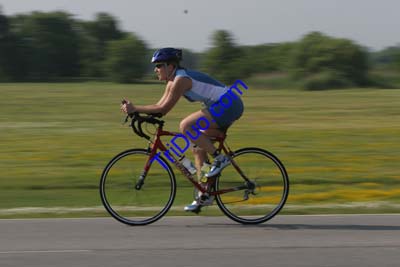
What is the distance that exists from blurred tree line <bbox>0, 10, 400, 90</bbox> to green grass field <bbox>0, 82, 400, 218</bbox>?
121 ft

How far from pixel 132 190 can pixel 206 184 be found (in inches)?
32.2

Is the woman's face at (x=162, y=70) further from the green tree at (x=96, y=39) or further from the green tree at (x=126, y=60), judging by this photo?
the green tree at (x=96, y=39)

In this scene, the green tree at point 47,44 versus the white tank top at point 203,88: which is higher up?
the white tank top at point 203,88

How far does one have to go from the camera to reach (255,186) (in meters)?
8.76

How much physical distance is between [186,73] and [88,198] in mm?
3433

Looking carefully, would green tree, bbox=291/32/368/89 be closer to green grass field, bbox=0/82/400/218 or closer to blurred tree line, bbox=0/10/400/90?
blurred tree line, bbox=0/10/400/90

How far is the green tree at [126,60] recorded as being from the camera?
269 ft

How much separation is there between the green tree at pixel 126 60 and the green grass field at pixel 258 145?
4927 cm

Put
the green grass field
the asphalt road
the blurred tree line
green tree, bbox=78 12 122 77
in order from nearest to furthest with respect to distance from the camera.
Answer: the asphalt road
the green grass field
the blurred tree line
green tree, bbox=78 12 122 77

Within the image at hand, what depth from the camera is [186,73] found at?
8.30m

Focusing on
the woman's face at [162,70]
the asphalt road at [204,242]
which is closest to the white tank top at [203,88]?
the woman's face at [162,70]

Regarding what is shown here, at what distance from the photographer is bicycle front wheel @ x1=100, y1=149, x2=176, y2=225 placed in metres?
8.58

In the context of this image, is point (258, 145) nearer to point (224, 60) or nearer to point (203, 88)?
point (203, 88)

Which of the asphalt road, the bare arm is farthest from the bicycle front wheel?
the bare arm
